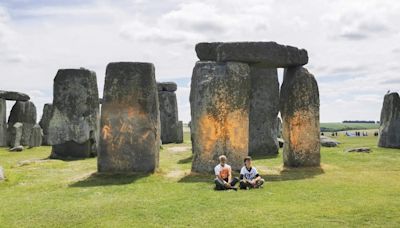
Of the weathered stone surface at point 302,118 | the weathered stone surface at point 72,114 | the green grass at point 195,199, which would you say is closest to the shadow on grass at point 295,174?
the green grass at point 195,199

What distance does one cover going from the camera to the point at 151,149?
16.1m

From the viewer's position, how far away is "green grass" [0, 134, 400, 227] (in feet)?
32.3

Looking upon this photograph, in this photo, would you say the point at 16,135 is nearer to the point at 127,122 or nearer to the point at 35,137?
the point at 35,137

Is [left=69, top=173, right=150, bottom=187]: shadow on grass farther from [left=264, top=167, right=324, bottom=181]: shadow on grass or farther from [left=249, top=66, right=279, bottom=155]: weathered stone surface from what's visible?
[left=249, top=66, right=279, bottom=155]: weathered stone surface

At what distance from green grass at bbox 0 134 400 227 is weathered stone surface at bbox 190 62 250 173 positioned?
100 centimetres

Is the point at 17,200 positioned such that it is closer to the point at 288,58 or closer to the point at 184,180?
Answer: the point at 184,180

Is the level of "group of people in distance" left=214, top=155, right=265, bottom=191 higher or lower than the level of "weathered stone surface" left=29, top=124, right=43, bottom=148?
lower

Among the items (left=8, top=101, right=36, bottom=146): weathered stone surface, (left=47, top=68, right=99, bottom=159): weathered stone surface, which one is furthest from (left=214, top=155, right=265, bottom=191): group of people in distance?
(left=8, top=101, right=36, bottom=146): weathered stone surface

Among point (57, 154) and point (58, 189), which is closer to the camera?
point (58, 189)

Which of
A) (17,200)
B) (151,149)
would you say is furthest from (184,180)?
(17,200)

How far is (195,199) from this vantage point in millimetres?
11922

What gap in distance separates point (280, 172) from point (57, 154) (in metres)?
11.3

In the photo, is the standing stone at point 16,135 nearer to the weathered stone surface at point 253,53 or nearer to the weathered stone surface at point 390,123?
the weathered stone surface at point 253,53

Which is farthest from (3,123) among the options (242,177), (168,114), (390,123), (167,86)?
(390,123)
